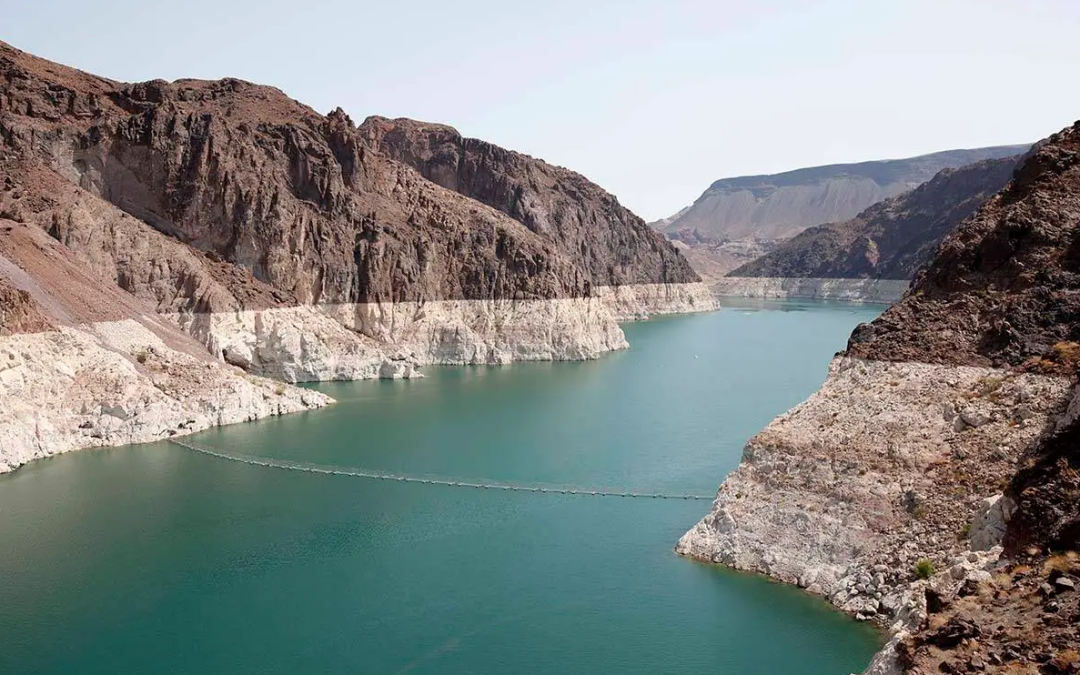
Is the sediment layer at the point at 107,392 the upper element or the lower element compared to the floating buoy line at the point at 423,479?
upper

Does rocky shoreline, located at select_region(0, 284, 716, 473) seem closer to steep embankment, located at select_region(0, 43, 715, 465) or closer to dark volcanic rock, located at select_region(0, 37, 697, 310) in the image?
steep embankment, located at select_region(0, 43, 715, 465)

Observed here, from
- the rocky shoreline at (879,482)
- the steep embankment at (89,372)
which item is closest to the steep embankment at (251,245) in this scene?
the steep embankment at (89,372)

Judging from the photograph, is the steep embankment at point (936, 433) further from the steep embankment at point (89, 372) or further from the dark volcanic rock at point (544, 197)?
the dark volcanic rock at point (544, 197)

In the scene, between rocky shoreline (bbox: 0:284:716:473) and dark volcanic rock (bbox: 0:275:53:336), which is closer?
rocky shoreline (bbox: 0:284:716:473)

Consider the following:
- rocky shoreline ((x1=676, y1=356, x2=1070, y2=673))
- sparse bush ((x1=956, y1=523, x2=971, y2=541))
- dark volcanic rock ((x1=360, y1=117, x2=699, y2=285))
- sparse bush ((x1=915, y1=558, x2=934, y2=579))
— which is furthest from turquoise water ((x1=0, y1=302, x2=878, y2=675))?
dark volcanic rock ((x1=360, y1=117, x2=699, y2=285))

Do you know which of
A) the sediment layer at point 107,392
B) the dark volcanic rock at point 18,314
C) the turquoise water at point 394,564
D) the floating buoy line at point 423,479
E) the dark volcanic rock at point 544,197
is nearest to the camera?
the turquoise water at point 394,564

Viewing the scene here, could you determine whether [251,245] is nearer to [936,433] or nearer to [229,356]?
[229,356]

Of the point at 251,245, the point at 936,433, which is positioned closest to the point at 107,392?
the point at 251,245
